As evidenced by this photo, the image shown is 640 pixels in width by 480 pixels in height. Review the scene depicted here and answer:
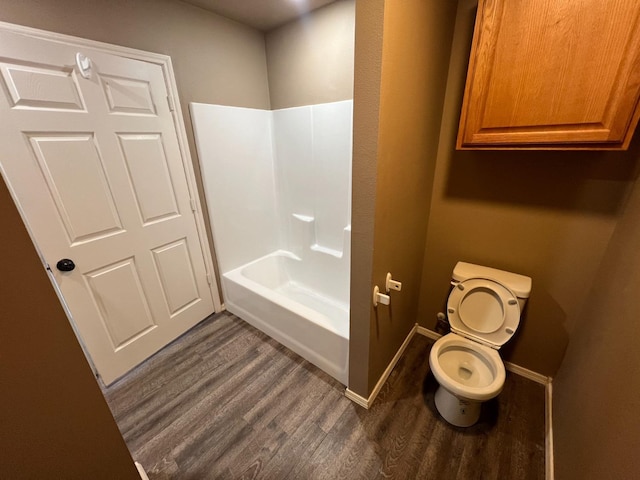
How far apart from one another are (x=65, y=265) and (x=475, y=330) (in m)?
2.41

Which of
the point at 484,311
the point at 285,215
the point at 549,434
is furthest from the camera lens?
the point at 285,215

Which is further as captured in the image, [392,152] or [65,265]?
[65,265]

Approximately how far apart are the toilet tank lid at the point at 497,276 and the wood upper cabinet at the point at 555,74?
0.74 meters

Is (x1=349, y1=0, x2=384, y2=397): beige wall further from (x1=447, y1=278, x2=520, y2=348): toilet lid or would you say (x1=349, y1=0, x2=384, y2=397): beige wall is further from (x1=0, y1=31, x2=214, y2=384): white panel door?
(x1=0, y1=31, x2=214, y2=384): white panel door

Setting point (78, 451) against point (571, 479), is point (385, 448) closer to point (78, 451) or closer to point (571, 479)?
point (571, 479)

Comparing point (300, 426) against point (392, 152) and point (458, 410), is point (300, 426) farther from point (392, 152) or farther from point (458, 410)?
point (392, 152)

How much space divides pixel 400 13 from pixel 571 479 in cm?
187

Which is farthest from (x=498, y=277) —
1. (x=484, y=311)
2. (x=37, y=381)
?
(x=37, y=381)

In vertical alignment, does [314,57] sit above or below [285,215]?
above

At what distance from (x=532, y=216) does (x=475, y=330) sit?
2.43 feet

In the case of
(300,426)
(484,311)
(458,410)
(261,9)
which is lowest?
(300,426)

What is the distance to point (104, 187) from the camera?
4.88 ft

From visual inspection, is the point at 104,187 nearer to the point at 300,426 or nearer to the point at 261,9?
the point at 261,9

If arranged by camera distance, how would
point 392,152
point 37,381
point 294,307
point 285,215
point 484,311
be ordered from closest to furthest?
point 37,381 < point 392,152 < point 484,311 < point 294,307 < point 285,215
